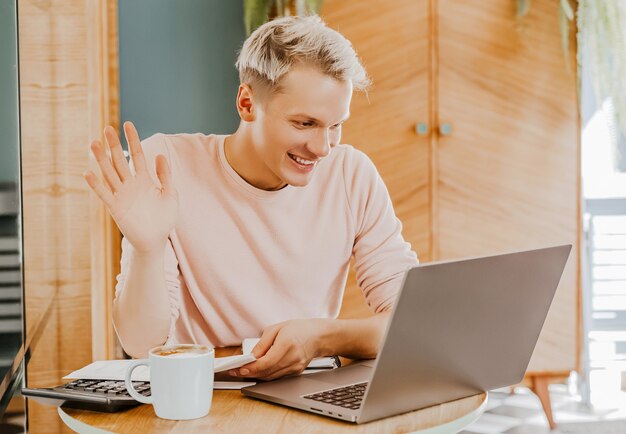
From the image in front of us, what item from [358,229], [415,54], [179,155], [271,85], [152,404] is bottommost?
[152,404]

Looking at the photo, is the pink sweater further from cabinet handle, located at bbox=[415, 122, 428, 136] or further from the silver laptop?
cabinet handle, located at bbox=[415, 122, 428, 136]

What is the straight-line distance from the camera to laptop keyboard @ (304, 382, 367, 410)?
953mm

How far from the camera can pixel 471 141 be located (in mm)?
2912

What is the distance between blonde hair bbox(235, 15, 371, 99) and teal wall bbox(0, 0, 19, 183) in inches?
20.1

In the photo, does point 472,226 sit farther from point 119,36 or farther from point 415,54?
point 119,36

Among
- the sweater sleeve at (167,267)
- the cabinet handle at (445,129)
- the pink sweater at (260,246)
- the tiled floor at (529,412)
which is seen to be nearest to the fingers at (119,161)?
the sweater sleeve at (167,267)

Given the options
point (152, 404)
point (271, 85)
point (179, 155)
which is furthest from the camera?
point (179, 155)

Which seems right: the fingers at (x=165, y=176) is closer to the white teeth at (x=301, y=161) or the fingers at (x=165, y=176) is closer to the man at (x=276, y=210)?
the man at (x=276, y=210)

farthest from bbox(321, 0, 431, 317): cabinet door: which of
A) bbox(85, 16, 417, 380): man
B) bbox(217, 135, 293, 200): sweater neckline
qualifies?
bbox(217, 135, 293, 200): sweater neckline

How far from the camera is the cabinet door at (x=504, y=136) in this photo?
9.44ft

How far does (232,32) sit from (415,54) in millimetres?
787

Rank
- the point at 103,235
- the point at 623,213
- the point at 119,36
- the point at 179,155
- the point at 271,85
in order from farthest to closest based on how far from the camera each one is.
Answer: the point at 623,213, the point at 119,36, the point at 103,235, the point at 179,155, the point at 271,85

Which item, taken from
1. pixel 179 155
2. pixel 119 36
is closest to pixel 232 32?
pixel 119 36

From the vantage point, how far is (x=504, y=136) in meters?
2.94
